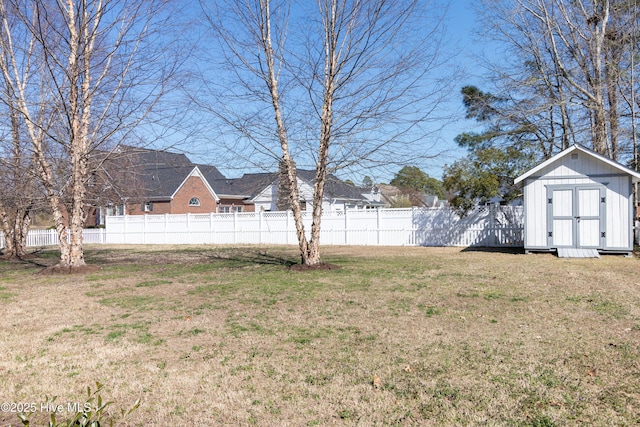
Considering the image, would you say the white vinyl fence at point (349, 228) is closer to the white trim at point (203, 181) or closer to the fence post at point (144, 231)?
the fence post at point (144, 231)

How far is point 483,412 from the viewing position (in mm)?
3676

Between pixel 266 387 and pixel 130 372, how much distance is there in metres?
1.34

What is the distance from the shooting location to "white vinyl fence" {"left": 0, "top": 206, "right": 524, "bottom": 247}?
20797 millimetres

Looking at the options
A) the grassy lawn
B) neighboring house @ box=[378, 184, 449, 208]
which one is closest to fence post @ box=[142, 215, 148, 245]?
the grassy lawn

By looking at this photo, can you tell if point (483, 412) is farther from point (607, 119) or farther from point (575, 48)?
point (575, 48)

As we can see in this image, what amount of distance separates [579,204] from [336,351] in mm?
12907

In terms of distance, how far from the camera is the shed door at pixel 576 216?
1527cm

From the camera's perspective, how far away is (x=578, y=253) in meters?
15.0

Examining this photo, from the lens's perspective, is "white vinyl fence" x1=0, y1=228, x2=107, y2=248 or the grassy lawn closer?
the grassy lawn

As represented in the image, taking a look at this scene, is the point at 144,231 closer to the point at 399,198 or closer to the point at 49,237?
the point at 49,237

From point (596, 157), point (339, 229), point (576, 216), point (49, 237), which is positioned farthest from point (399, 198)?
point (596, 157)

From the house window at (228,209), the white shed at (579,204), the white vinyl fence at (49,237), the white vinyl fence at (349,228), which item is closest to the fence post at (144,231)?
the white vinyl fence at (349,228)

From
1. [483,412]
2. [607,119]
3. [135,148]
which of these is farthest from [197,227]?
[483,412]

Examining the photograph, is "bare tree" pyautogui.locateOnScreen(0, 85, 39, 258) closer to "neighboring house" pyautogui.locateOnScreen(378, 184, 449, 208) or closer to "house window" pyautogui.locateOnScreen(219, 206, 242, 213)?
"house window" pyautogui.locateOnScreen(219, 206, 242, 213)
